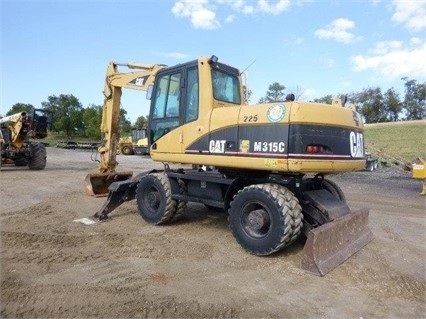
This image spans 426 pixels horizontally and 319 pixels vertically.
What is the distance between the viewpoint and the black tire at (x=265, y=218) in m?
4.91

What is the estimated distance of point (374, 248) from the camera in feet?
18.7

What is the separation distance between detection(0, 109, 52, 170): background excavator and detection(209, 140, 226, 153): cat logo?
12.3 m

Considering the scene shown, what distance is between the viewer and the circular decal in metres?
5.02

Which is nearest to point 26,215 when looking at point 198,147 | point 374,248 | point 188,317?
point 198,147

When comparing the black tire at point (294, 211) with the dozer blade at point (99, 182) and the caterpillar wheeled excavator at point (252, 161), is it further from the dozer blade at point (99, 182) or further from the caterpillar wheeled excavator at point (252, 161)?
the dozer blade at point (99, 182)

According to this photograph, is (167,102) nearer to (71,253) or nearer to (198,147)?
(198,147)

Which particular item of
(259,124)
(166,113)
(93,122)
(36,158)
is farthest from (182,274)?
(93,122)

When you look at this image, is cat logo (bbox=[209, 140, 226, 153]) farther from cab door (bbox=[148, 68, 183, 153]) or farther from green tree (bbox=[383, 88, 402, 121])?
green tree (bbox=[383, 88, 402, 121])

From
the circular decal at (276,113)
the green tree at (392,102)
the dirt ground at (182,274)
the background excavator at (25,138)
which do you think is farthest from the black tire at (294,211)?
the green tree at (392,102)

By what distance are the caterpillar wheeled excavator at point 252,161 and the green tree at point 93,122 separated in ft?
187

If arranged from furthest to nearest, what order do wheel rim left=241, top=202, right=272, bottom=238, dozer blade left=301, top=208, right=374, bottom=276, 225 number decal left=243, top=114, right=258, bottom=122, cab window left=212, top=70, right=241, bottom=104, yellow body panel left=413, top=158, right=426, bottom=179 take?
yellow body panel left=413, top=158, right=426, bottom=179 → cab window left=212, top=70, right=241, bottom=104 → 225 number decal left=243, top=114, right=258, bottom=122 → wheel rim left=241, top=202, right=272, bottom=238 → dozer blade left=301, top=208, right=374, bottom=276

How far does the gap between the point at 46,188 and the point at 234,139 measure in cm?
755

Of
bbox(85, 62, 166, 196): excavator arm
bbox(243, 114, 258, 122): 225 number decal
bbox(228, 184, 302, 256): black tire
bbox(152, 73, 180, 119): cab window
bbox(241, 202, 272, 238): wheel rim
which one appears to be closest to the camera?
bbox(228, 184, 302, 256): black tire

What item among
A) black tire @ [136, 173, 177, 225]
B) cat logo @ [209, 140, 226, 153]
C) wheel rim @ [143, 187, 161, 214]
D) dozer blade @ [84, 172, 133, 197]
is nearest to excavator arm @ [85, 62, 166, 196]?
dozer blade @ [84, 172, 133, 197]
